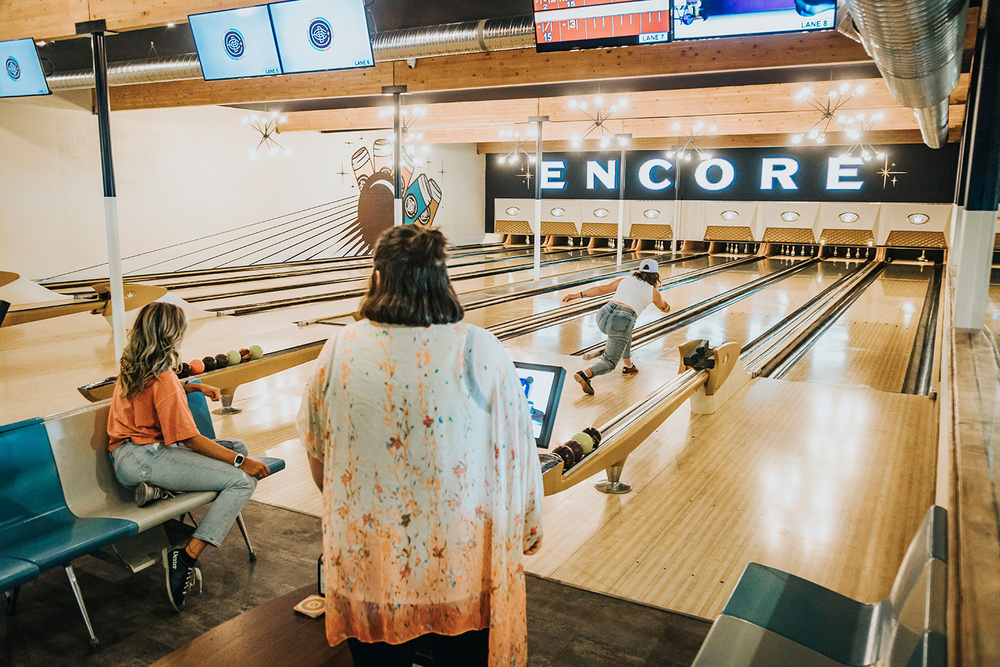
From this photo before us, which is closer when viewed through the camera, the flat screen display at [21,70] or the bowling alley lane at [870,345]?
the bowling alley lane at [870,345]

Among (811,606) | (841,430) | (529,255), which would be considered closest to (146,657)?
(811,606)

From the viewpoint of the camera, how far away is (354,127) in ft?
41.3

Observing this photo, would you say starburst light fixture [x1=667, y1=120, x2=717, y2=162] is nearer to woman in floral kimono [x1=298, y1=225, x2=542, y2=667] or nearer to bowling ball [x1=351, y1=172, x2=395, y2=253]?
bowling ball [x1=351, y1=172, x2=395, y2=253]

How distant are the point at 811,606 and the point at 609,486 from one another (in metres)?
1.65

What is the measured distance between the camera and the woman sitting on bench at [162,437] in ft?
7.66

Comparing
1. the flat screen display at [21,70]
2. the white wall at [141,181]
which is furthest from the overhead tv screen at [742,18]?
the white wall at [141,181]

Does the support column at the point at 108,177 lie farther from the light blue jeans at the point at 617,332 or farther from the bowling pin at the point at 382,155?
the bowling pin at the point at 382,155

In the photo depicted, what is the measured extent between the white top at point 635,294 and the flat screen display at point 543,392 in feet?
8.37

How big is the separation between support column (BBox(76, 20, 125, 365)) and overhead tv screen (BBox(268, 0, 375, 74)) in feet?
4.24

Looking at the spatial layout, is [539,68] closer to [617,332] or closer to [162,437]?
[617,332]

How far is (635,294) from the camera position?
5348 mm

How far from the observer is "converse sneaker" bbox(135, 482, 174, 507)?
2.38 metres

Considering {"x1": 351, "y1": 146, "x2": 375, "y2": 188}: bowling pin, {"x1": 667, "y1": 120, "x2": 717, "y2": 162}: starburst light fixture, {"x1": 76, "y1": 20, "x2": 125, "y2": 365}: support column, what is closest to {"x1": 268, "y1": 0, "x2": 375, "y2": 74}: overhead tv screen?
{"x1": 76, "y1": 20, "x2": 125, "y2": 365}: support column

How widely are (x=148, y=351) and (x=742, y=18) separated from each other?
4148mm
